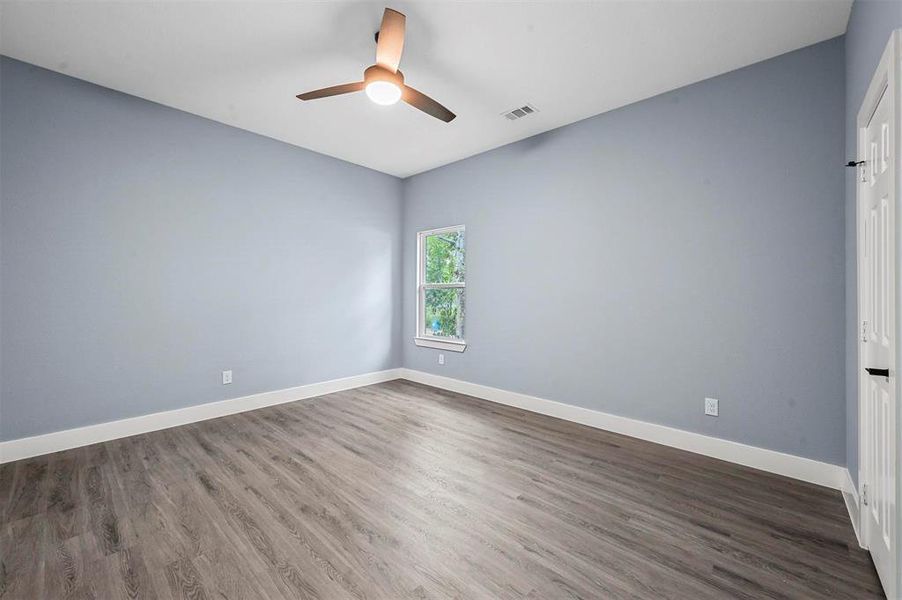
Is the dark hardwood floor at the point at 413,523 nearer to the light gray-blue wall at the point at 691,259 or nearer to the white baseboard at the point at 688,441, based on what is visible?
the white baseboard at the point at 688,441

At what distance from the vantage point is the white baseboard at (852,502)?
1.92 meters

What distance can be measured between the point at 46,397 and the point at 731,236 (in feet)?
17.4

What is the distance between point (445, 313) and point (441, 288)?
34cm

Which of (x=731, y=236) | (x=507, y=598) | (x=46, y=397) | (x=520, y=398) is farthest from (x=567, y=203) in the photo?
(x=46, y=397)

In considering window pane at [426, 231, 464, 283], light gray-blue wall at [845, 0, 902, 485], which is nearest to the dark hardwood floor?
light gray-blue wall at [845, 0, 902, 485]

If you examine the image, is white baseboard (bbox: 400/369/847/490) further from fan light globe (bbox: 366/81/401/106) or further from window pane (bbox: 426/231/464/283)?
fan light globe (bbox: 366/81/401/106)

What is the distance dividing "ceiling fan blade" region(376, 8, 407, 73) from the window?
2545mm

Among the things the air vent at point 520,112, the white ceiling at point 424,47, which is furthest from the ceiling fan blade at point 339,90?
the air vent at point 520,112

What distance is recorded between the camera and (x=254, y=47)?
258cm

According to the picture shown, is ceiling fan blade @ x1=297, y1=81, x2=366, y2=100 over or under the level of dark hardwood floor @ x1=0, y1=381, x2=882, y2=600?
over

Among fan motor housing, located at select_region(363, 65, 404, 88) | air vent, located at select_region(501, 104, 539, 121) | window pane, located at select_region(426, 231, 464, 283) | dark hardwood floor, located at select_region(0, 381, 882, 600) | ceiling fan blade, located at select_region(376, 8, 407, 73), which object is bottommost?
dark hardwood floor, located at select_region(0, 381, 882, 600)

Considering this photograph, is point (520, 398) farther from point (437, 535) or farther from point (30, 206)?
point (30, 206)

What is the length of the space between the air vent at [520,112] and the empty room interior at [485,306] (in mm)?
23

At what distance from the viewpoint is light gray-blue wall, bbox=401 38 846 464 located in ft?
8.05
